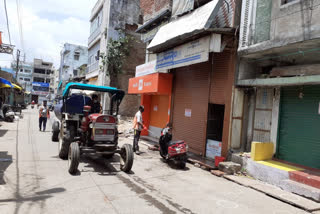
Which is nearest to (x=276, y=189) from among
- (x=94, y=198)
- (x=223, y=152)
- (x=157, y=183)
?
(x=223, y=152)

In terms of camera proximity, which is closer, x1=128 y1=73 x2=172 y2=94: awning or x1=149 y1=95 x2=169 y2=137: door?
x1=128 y1=73 x2=172 y2=94: awning

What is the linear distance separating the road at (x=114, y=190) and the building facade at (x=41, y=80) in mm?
68191

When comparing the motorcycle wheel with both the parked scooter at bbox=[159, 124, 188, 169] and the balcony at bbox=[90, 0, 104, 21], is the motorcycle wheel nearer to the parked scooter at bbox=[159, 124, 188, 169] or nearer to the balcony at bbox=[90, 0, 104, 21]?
the parked scooter at bbox=[159, 124, 188, 169]

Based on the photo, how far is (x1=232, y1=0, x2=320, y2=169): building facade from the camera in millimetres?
6789

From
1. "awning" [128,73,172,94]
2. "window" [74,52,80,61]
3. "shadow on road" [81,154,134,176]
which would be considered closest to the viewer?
"shadow on road" [81,154,134,176]

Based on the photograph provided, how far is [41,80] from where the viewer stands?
7756 centimetres

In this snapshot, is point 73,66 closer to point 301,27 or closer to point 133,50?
point 133,50

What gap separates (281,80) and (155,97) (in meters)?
9.52

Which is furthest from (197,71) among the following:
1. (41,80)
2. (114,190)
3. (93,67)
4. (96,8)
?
(41,80)

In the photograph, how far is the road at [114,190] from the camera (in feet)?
15.7

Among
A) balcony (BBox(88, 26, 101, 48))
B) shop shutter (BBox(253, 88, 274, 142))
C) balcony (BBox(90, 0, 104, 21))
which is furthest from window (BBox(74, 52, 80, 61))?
shop shutter (BBox(253, 88, 274, 142))

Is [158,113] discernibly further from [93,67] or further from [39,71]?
[39,71]

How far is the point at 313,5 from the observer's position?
20.8 feet

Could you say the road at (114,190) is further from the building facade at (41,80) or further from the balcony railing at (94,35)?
Result: the building facade at (41,80)
